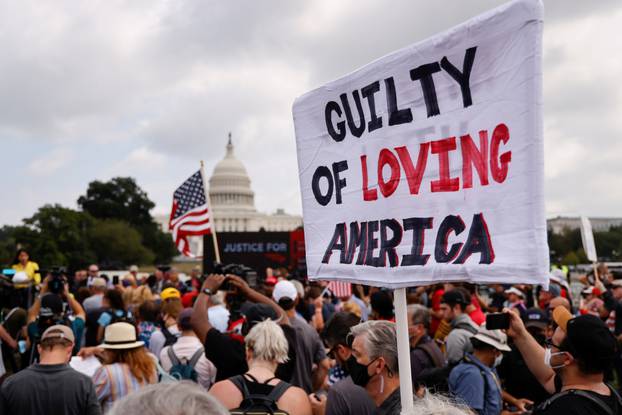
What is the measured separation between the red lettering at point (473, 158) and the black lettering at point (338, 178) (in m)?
0.76

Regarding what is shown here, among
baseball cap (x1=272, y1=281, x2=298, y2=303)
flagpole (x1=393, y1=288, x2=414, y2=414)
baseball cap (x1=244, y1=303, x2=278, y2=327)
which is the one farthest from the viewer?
baseball cap (x1=272, y1=281, x2=298, y2=303)

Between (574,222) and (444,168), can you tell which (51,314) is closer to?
(444,168)

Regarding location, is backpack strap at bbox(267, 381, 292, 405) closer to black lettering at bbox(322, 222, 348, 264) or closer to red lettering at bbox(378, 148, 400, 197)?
black lettering at bbox(322, 222, 348, 264)

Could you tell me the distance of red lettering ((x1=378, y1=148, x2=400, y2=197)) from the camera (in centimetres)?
289

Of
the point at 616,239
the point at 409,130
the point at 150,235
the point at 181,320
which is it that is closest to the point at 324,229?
the point at 409,130

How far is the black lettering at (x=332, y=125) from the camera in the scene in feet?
10.8

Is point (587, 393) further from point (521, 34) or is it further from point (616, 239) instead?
point (616, 239)

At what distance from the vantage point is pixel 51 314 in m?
6.09

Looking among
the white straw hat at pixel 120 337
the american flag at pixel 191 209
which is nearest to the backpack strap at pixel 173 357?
the white straw hat at pixel 120 337

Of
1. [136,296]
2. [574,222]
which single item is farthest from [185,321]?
[574,222]

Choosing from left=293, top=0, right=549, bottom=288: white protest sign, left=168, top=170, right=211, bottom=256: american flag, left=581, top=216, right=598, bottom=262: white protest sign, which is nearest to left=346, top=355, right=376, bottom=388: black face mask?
left=293, top=0, right=549, bottom=288: white protest sign

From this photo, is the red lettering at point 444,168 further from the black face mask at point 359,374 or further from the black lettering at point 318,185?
the black face mask at point 359,374

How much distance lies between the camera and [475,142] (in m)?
2.53

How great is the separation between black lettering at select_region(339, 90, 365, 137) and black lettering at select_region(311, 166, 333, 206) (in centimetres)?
26
